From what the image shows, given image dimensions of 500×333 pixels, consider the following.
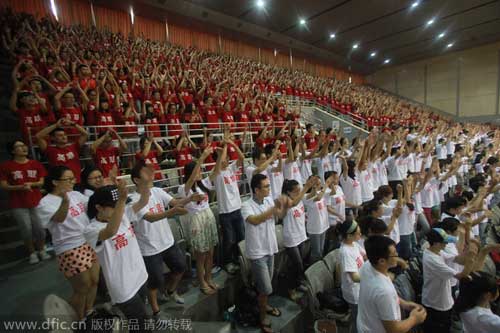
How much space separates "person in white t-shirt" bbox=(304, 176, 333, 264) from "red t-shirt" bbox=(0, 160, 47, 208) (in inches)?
127

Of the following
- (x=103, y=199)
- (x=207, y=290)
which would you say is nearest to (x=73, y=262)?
(x=103, y=199)

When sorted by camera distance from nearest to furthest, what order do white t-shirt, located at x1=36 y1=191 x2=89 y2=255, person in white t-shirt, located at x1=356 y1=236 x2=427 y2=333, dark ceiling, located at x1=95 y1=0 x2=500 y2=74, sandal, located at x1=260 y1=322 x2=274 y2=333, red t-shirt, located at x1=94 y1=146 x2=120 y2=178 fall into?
person in white t-shirt, located at x1=356 y1=236 x2=427 y2=333 → white t-shirt, located at x1=36 y1=191 x2=89 y2=255 → sandal, located at x1=260 y1=322 x2=274 y2=333 → red t-shirt, located at x1=94 y1=146 x2=120 y2=178 → dark ceiling, located at x1=95 y1=0 x2=500 y2=74

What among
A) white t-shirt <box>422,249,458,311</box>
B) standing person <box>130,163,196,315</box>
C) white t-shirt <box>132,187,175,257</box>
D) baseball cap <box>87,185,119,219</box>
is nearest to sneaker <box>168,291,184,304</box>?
standing person <box>130,163,196,315</box>

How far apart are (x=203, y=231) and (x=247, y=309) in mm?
952

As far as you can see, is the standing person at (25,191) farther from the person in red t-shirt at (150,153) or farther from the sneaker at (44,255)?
the person in red t-shirt at (150,153)

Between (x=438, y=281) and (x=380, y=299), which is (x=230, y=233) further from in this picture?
(x=438, y=281)

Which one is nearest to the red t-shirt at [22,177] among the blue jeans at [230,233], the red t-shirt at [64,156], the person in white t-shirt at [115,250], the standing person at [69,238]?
the red t-shirt at [64,156]

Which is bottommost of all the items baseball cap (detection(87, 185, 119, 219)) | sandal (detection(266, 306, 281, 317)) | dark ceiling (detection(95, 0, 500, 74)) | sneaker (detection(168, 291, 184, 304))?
Answer: sandal (detection(266, 306, 281, 317))

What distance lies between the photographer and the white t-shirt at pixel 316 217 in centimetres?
333

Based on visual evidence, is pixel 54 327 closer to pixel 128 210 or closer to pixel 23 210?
pixel 128 210

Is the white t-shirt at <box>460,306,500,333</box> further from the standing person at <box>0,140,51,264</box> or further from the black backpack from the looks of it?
the standing person at <box>0,140,51,264</box>

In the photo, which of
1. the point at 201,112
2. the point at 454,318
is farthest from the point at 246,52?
the point at 454,318

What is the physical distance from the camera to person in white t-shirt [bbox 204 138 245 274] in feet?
10.7

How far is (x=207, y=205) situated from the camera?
10.0ft
